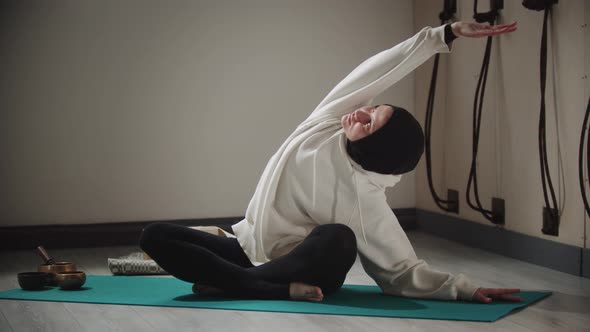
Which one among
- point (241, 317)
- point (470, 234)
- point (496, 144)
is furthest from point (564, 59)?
point (241, 317)

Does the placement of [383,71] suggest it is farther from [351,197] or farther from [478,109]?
[478,109]

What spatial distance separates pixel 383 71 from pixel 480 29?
1.22 feet

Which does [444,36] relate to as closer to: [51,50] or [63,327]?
[63,327]

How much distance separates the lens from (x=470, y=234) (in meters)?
4.46

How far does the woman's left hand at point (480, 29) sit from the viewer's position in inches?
107

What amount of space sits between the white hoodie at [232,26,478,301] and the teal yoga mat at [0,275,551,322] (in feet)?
0.30

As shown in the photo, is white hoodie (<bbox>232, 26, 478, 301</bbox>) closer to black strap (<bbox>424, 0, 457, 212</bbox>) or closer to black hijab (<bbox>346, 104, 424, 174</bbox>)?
black hijab (<bbox>346, 104, 424, 174</bbox>)

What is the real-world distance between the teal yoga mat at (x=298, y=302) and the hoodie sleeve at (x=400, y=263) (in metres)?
0.04

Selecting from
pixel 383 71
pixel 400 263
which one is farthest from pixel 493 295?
pixel 383 71

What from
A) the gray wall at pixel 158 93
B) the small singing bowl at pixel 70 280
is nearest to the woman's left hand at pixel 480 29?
the small singing bowl at pixel 70 280

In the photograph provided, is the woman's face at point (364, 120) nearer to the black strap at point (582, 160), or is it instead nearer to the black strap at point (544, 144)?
the black strap at point (582, 160)

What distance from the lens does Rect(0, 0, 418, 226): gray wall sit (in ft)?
14.8

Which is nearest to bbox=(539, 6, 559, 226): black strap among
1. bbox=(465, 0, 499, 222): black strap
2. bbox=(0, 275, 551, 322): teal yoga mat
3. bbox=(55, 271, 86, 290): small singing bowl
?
bbox=(465, 0, 499, 222): black strap

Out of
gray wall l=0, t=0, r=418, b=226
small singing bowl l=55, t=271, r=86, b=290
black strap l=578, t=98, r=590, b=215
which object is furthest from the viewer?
gray wall l=0, t=0, r=418, b=226
